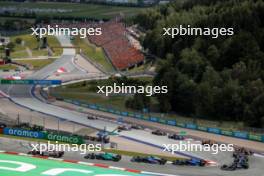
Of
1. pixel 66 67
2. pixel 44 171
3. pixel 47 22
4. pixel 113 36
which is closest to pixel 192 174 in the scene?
pixel 44 171

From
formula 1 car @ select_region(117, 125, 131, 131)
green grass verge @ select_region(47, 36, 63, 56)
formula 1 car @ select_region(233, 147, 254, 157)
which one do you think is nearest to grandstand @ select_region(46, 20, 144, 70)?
green grass verge @ select_region(47, 36, 63, 56)

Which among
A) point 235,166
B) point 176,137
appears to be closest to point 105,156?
point 235,166

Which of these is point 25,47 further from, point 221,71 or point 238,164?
point 238,164

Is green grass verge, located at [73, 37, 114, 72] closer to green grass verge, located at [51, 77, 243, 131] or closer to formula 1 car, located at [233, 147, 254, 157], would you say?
green grass verge, located at [51, 77, 243, 131]

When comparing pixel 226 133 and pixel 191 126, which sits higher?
pixel 191 126

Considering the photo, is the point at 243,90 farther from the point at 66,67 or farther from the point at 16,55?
the point at 16,55

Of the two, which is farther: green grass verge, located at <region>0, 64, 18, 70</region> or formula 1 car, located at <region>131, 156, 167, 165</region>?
green grass verge, located at <region>0, 64, 18, 70</region>
